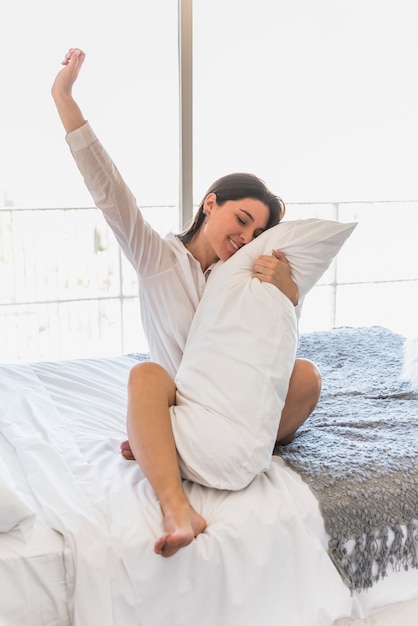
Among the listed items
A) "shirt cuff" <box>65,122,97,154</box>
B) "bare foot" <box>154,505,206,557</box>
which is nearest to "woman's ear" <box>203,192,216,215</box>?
"shirt cuff" <box>65,122,97,154</box>

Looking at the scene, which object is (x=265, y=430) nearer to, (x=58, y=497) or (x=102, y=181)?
(x=58, y=497)

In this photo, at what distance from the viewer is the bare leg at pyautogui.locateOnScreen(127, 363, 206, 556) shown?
1323 mm

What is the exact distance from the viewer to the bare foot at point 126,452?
159 centimetres

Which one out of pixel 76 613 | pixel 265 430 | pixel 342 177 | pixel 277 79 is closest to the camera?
pixel 76 613

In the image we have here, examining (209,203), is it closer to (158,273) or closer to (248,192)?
(248,192)

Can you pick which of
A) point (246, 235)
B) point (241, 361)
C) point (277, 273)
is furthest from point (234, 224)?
point (241, 361)

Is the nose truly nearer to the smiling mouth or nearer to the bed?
the smiling mouth

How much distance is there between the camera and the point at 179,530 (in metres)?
1.26

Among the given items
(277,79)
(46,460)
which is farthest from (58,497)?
(277,79)

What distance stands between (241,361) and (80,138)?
24.9 inches

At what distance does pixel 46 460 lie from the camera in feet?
4.97

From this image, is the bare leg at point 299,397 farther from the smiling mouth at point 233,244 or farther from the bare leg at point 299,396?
the smiling mouth at point 233,244

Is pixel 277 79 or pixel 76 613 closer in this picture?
pixel 76 613

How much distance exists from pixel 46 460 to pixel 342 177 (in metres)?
4.62
